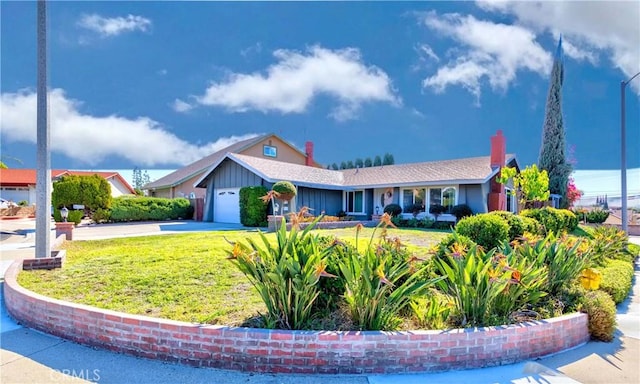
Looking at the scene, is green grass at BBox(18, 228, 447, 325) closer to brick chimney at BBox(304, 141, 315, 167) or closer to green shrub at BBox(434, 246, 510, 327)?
green shrub at BBox(434, 246, 510, 327)

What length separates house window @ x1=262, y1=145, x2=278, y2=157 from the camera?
1304 inches

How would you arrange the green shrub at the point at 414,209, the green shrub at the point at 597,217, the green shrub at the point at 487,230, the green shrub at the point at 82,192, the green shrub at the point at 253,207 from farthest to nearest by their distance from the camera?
the green shrub at the point at 597,217 < the green shrub at the point at 414,209 < the green shrub at the point at 82,192 < the green shrub at the point at 253,207 < the green shrub at the point at 487,230

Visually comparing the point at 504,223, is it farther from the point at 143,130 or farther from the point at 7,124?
the point at 143,130

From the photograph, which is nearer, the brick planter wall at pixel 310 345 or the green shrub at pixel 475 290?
A: the brick planter wall at pixel 310 345

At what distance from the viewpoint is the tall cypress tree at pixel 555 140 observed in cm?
2736

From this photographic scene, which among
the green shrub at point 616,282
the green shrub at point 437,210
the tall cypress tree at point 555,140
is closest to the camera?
the green shrub at point 616,282

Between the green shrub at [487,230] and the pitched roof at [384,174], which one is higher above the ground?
the pitched roof at [384,174]

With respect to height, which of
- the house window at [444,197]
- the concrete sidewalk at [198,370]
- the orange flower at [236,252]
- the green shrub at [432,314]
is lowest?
the concrete sidewalk at [198,370]

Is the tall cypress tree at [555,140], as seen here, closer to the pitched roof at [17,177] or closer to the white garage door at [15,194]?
the pitched roof at [17,177]

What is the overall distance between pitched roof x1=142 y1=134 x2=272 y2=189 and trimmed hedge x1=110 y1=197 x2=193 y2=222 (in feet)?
18.5

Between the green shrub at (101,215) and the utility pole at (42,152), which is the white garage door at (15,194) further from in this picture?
the utility pole at (42,152)

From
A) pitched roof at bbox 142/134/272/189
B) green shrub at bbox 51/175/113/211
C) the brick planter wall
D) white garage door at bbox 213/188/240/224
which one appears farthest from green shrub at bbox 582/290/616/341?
pitched roof at bbox 142/134/272/189

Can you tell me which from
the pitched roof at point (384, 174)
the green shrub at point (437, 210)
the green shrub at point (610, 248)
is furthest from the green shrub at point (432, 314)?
the green shrub at point (437, 210)

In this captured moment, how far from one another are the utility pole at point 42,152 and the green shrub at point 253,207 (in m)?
11.9
